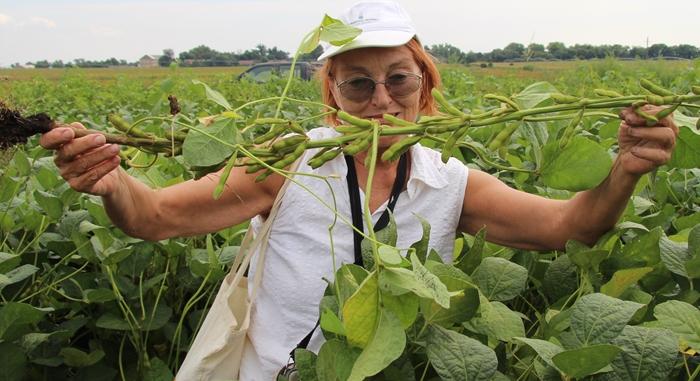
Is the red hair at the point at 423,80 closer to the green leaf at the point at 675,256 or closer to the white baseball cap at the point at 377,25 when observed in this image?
the white baseball cap at the point at 377,25

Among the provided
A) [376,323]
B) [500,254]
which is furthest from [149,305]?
[376,323]

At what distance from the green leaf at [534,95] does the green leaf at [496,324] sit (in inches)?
11.9

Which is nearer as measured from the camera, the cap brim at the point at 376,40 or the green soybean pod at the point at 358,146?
the green soybean pod at the point at 358,146

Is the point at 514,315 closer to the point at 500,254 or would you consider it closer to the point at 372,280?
the point at 372,280

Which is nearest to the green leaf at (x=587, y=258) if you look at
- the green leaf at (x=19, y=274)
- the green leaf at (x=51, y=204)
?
the green leaf at (x=19, y=274)

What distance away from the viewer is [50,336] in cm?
183

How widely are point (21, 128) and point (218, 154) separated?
0.99 ft

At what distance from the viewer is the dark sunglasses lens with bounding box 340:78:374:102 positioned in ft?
5.61

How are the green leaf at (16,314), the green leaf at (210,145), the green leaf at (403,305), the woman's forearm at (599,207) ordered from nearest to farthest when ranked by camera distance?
the green leaf at (403,305), the green leaf at (210,145), the woman's forearm at (599,207), the green leaf at (16,314)

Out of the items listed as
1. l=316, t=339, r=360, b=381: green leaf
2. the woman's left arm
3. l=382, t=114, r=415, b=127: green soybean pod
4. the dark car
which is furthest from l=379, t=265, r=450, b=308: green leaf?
the dark car

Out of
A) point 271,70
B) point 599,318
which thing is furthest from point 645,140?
point 271,70

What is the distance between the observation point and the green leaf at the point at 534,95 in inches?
43.3

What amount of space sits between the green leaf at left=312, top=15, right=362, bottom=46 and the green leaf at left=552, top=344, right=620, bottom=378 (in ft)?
1.88

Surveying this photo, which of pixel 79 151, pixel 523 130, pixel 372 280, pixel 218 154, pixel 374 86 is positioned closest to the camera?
pixel 372 280
